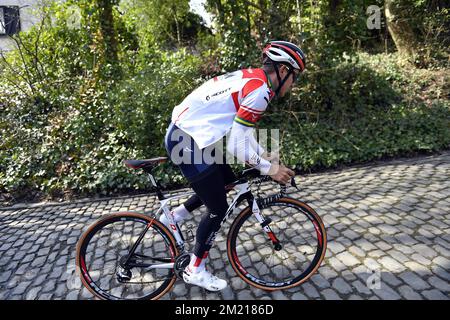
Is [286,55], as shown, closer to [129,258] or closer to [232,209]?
[232,209]

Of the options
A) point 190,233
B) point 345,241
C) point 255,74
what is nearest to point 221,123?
point 255,74

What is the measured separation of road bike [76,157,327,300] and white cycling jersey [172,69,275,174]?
1.17 ft

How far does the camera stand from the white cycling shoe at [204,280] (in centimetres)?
261

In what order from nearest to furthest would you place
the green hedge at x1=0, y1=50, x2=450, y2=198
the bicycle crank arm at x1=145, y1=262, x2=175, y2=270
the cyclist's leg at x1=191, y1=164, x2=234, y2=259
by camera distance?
the cyclist's leg at x1=191, y1=164, x2=234, y2=259
the bicycle crank arm at x1=145, y1=262, x2=175, y2=270
the green hedge at x1=0, y1=50, x2=450, y2=198

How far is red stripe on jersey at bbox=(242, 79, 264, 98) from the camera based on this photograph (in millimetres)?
2172

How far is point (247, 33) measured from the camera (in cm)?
701

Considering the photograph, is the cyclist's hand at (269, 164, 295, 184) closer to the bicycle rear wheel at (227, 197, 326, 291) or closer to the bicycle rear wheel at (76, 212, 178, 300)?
the bicycle rear wheel at (227, 197, 326, 291)

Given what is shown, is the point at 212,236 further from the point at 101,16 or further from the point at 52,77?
the point at 52,77

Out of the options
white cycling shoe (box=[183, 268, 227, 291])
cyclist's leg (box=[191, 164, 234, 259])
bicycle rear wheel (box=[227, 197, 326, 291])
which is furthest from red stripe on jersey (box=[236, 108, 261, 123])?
white cycling shoe (box=[183, 268, 227, 291])

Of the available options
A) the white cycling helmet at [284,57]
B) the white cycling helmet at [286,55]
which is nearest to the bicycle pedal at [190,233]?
the white cycling helmet at [284,57]

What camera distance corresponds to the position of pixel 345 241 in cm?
338

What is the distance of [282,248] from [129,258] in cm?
142

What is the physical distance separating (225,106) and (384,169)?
169 inches
